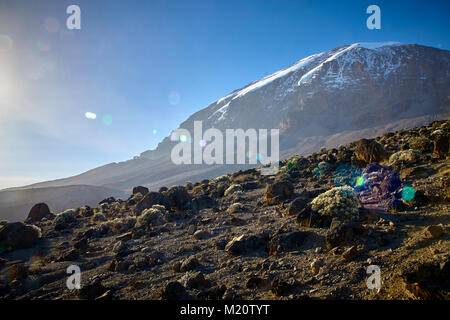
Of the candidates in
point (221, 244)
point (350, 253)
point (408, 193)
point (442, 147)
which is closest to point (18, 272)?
point (221, 244)

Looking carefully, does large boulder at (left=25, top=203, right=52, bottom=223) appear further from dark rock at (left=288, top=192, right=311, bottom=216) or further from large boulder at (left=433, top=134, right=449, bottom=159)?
large boulder at (left=433, top=134, right=449, bottom=159)

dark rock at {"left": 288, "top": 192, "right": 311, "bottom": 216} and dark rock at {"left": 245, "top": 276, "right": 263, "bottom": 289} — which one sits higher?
dark rock at {"left": 288, "top": 192, "right": 311, "bottom": 216}

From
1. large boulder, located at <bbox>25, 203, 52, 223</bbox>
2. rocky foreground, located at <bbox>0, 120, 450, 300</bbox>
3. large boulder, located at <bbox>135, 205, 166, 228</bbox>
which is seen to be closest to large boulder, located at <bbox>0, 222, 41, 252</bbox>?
rocky foreground, located at <bbox>0, 120, 450, 300</bbox>

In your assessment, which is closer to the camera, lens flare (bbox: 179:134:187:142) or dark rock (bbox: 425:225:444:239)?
dark rock (bbox: 425:225:444:239)

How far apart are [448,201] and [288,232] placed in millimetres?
4367

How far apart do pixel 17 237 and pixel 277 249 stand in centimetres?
1199

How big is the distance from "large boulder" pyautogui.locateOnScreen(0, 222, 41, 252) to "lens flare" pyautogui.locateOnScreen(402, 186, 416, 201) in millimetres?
15601

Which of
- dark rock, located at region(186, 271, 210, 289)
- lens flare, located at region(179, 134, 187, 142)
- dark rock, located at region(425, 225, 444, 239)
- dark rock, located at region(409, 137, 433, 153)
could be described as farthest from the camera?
lens flare, located at region(179, 134, 187, 142)

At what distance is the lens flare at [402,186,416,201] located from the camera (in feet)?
22.6

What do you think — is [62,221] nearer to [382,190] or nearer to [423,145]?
[382,190]

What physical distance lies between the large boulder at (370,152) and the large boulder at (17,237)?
1812cm

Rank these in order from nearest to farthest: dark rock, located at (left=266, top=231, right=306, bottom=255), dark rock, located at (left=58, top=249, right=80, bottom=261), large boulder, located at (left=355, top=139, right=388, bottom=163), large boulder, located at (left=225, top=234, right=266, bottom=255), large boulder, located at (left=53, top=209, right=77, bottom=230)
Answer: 1. dark rock, located at (left=266, top=231, right=306, bottom=255)
2. large boulder, located at (left=225, top=234, right=266, bottom=255)
3. dark rock, located at (left=58, top=249, right=80, bottom=261)
4. large boulder, located at (left=355, top=139, right=388, bottom=163)
5. large boulder, located at (left=53, top=209, right=77, bottom=230)
